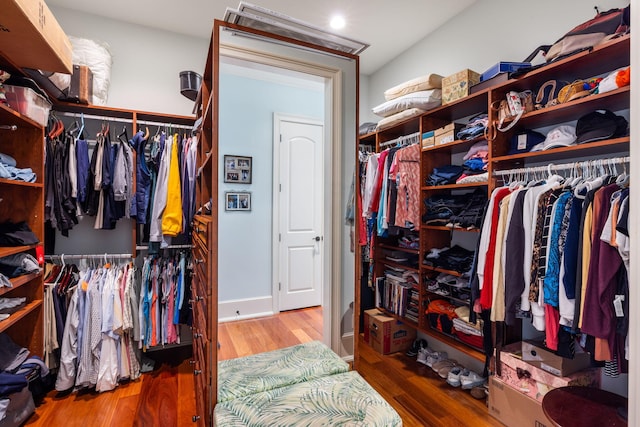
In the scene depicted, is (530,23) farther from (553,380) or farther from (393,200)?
(553,380)

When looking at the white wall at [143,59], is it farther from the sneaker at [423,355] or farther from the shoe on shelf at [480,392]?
the shoe on shelf at [480,392]

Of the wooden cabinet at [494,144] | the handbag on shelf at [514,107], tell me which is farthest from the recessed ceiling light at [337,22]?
the handbag on shelf at [514,107]

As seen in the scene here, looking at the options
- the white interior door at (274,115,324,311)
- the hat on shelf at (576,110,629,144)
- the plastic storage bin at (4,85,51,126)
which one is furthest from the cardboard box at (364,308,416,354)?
the plastic storage bin at (4,85,51,126)

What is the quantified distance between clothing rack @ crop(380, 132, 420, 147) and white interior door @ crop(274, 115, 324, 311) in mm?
1128

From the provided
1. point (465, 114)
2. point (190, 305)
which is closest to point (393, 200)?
point (465, 114)

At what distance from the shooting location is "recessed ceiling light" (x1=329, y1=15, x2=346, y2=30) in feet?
8.74

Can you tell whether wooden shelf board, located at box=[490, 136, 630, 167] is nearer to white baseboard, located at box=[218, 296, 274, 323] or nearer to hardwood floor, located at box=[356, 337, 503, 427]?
hardwood floor, located at box=[356, 337, 503, 427]

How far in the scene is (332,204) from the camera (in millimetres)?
1726

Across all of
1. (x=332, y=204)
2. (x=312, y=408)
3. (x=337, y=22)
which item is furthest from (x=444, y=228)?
(x=337, y=22)

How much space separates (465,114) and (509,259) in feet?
4.15

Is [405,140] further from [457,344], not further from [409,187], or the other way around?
[457,344]

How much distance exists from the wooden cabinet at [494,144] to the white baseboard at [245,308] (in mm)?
684

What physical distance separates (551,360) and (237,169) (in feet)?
7.11

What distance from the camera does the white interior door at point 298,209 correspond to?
189 cm
